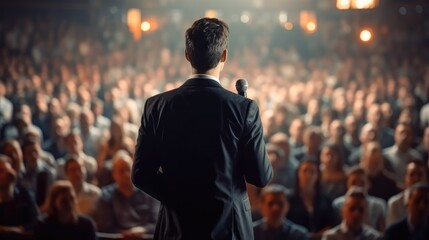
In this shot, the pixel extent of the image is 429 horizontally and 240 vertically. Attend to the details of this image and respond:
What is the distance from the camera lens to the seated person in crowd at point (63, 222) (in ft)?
17.9

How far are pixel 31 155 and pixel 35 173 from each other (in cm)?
21

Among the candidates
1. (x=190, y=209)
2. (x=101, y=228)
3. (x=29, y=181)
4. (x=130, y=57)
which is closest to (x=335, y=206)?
(x=101, y=228)

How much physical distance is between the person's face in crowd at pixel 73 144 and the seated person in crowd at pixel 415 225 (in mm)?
3920

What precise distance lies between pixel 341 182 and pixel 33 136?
3651 millimetres

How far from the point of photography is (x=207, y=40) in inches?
99.8

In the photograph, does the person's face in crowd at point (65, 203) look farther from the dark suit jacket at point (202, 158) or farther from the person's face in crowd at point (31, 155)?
the dark suit jacket at point (202, 158)

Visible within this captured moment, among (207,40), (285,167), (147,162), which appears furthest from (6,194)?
(207,40)

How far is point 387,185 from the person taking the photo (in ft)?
23.4

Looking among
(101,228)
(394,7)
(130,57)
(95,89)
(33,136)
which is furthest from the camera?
(394,7)

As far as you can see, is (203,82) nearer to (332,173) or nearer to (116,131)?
(332,173)

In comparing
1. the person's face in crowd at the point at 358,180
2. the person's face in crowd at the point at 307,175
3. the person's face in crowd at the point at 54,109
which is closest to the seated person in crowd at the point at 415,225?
the person's face in crowd at the point at 358,180

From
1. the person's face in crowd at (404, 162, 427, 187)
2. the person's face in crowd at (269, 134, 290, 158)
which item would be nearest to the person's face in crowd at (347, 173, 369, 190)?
the person's face in crowd at (404, 162, 427, 187)

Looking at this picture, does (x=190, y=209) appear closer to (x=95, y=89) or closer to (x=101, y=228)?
(x=101, y=228)

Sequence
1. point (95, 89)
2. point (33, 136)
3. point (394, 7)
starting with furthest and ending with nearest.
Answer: point (394, 7) → point (95, 89) → point (33, 136)
